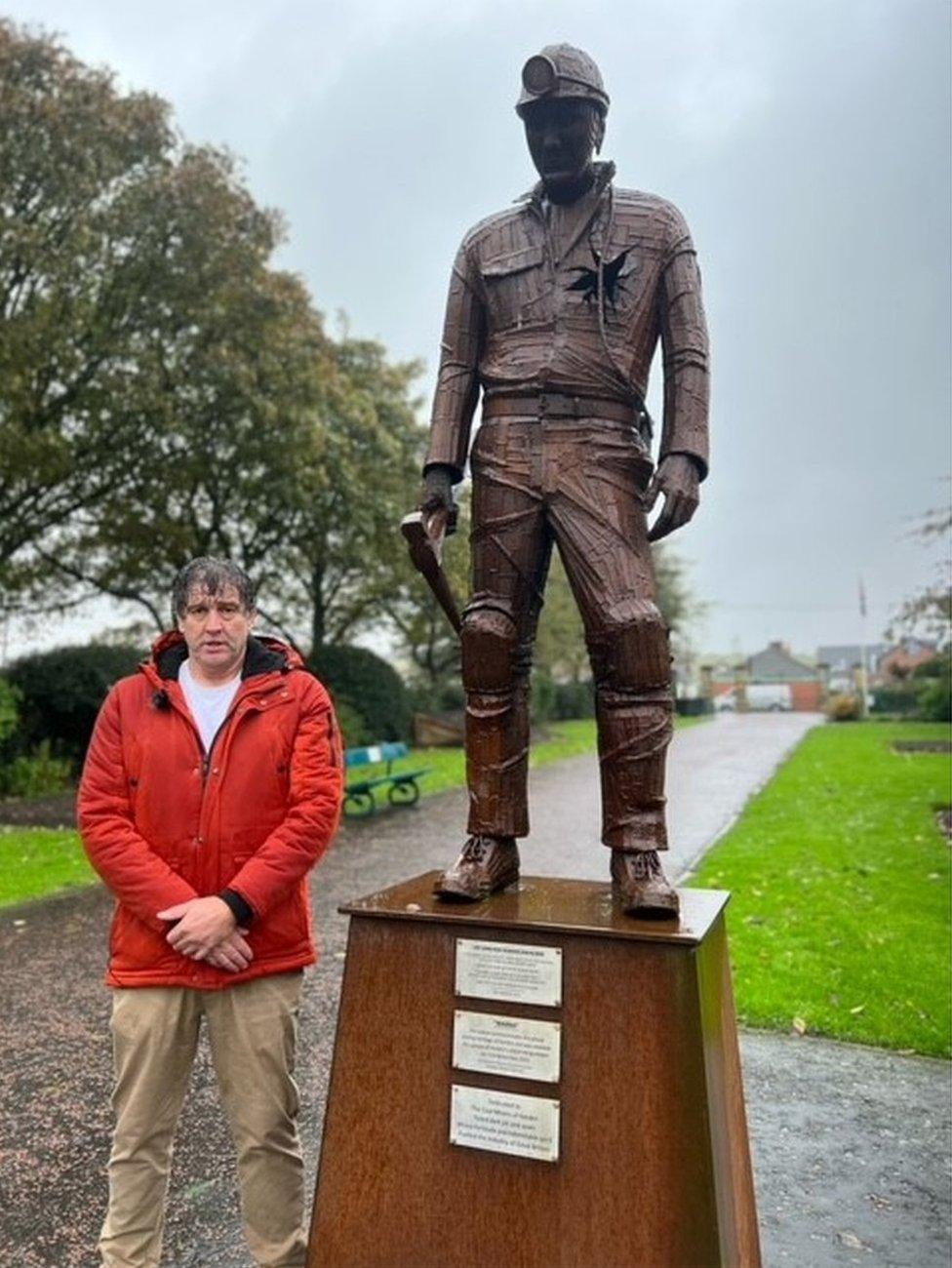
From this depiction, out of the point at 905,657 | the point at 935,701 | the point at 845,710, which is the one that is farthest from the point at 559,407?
the point at 905,657

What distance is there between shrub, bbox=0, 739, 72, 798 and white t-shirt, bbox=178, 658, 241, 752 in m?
11.1

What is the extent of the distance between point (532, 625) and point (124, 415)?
420 inches

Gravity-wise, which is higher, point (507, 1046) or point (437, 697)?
point (437, 697)

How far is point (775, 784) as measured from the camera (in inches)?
599

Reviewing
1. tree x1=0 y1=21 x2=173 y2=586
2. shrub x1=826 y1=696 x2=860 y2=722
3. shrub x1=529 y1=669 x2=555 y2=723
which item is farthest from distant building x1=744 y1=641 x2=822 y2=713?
tree x1=0 y1=21 x2=173 y2=586

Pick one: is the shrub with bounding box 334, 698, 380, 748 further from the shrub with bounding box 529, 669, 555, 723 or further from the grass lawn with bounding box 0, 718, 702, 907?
the shrub with bounding box 529, 669, 555, 723

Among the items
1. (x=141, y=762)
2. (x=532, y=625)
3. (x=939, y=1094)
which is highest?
(x=532, y=625)

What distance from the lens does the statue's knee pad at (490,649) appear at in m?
3.09

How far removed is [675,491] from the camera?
3.01 metres

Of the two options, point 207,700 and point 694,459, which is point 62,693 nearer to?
point 207,700


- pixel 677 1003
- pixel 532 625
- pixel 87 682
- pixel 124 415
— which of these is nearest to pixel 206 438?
pixel 124 415

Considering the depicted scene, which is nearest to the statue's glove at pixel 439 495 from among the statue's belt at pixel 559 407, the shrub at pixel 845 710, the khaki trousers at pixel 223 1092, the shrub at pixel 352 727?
the statue's belt at pixel 559 407

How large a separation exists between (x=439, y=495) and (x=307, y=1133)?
2.41m

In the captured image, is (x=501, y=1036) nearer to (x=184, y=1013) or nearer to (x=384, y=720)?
(x=184, y=1013)
